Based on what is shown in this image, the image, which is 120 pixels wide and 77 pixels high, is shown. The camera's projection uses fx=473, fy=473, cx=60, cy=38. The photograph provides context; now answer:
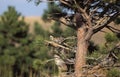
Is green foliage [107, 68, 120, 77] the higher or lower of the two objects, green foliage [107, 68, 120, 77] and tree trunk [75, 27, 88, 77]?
the lower

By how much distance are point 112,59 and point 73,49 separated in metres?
0.53

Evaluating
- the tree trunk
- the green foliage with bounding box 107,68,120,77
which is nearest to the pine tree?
the tree trunk

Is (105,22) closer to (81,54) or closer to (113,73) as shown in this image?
(81,54)

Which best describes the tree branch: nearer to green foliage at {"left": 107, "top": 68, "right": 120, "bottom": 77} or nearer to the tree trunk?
the tree trunk

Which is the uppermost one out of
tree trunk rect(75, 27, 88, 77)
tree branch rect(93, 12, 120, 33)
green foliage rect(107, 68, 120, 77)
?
tree branch rect(93, 12, 120, 33)

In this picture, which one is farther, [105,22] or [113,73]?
[105,22]

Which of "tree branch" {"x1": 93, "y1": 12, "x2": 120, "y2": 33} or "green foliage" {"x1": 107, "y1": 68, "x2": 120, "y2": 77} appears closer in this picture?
"green foliage" {"x1": 107, "y1": 68, "x2": 120, "y2": 77}

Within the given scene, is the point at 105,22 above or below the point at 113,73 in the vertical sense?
above

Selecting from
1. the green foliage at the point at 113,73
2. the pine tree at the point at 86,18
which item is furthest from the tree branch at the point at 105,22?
the green foliage at the point at 113,73

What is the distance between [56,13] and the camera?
622 cm

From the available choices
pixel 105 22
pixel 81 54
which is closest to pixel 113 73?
pixel 81 54

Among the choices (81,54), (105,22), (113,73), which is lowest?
(113,73)

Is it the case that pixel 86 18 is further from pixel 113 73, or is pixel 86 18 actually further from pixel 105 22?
pixel 113 73

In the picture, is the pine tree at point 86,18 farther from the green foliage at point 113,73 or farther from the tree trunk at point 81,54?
the green foliage at point 113,73
